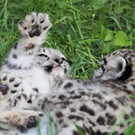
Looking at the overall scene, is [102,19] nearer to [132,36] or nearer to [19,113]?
[132,36]

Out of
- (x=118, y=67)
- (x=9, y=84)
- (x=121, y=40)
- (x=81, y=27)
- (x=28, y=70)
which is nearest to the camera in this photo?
(x=9, y=84)

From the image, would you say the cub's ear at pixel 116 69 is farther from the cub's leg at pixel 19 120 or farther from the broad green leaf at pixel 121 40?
the cub's leg at pixel 19 120

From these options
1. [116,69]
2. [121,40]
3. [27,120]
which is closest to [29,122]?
[27,120]

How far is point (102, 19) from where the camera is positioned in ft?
22.3

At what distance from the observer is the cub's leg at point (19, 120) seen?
439cm

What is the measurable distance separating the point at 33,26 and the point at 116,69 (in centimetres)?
119

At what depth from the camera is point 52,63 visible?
5293mm

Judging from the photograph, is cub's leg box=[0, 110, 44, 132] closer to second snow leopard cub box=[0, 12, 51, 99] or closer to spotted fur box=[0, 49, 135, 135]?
spotted fur box=[0, 49, 135, 135]

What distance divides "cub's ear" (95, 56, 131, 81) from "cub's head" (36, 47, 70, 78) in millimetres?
492

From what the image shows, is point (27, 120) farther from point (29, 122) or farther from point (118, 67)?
point (118, 67)

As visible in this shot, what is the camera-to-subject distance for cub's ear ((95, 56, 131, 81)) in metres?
4.96

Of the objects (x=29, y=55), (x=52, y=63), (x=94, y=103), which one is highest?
(x=29, y=55)

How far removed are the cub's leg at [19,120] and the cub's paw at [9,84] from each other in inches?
13.7

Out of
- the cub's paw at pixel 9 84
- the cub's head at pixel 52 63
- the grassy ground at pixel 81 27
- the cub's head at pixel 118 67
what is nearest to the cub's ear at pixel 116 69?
the cub's head at pixel 118 67
